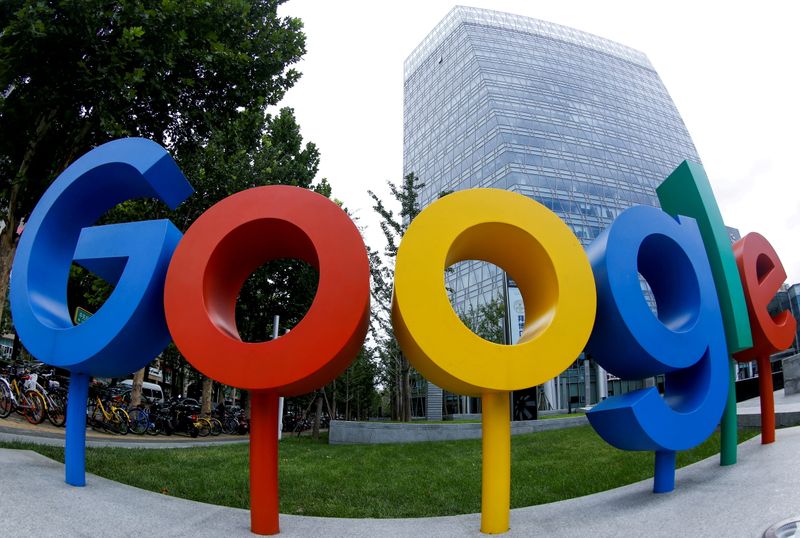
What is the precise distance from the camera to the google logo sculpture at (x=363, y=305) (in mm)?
5031

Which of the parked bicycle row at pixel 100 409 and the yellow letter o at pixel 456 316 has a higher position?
the yellow letter o at pixel 456 316

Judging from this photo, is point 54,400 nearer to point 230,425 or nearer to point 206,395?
point 206,395

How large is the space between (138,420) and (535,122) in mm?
49067

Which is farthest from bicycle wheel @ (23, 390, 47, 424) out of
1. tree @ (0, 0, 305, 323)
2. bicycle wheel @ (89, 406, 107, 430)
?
tree @ (0, 0, 305, 323)

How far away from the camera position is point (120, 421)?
14945 mm

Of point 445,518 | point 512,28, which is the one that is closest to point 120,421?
point 445,518

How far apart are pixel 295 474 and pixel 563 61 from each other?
221 feet

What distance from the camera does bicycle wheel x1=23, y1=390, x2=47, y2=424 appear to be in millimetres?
12641

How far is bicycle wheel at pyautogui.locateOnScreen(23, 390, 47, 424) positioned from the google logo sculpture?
8.06 m

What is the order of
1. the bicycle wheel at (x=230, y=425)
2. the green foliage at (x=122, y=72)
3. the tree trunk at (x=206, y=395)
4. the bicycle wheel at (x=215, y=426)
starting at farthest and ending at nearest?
1. the bicycle wheel at (x=230, y=425)
2. the tree trunk at (x=206, y=395)
3. the bicycle wheel at (x=215, y=426)
4. the green foliage at (x=122, y=72)

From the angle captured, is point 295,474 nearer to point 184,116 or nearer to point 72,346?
point 72,346

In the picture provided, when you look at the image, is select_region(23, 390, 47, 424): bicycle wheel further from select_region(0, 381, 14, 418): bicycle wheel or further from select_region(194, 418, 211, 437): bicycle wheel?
select_region(194, 418, 211, 437): bicycle wheel

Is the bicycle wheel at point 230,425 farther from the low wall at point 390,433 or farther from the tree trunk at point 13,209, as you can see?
the tree trunk at point 13,209

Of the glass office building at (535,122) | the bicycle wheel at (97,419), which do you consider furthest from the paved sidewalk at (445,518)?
the glass office building at (535,122)
